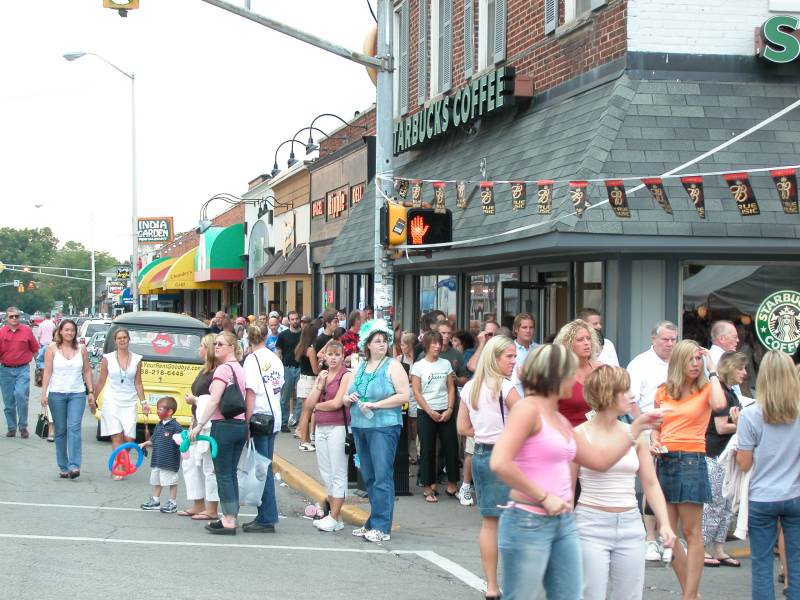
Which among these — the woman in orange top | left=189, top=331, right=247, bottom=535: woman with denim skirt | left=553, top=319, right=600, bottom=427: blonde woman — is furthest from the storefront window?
the woman in orange top

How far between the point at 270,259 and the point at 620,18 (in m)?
22.1

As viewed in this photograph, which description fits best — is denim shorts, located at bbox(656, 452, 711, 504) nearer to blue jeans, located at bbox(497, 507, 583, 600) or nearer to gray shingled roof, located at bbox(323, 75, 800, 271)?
blue jeans, located at bbox(497, 507, 583, 600)

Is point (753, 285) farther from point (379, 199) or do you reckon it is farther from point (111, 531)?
point (111, 531)

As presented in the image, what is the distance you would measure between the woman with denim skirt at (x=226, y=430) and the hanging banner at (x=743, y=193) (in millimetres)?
4742

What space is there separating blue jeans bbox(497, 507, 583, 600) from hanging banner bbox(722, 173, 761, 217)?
5.85 metres

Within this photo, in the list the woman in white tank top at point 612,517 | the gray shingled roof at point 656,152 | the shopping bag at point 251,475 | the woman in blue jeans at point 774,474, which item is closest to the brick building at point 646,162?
the gray shingled roof at point 656,152

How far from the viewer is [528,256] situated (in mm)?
12805

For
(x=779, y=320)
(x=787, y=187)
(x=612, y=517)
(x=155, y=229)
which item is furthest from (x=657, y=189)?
(x=155, y=229)

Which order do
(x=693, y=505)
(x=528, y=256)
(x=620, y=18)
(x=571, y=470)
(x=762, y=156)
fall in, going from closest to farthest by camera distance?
(x=571, y=470) < (x=693, y=505) < (x=762, y=156) < (x=620, y=18) < (x=528, y=256)

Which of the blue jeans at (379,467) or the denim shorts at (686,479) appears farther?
the blue jeans at (379,467)

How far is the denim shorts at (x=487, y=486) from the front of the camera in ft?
23.8

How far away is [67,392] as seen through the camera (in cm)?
1258

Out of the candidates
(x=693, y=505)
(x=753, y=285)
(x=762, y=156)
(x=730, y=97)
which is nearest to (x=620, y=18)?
(x=730, y=97)

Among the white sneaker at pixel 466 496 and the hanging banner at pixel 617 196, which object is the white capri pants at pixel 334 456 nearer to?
the white sneaker at pixel 466 496
